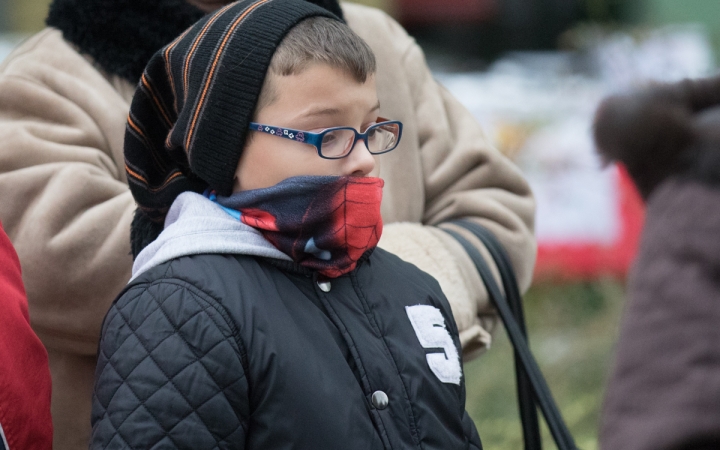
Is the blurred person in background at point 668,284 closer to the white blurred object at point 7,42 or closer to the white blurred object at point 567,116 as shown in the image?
the white blurred object at point 567,116

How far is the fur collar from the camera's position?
190 centimetres

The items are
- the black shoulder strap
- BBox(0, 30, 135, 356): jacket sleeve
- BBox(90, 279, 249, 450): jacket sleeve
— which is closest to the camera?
BBox(90, 279, 249, 450): jacket sleeve

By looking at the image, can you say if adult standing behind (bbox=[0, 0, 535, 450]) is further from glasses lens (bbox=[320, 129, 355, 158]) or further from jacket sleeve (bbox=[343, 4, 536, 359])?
glasses lens (bbox=[320, 129, 355, 158])

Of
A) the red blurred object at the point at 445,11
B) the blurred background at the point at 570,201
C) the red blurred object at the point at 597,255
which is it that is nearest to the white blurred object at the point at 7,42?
the blurred background at the point at 570,201

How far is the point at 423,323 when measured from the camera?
5.26ft

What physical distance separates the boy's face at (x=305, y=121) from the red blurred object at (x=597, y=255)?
3370 millimetres

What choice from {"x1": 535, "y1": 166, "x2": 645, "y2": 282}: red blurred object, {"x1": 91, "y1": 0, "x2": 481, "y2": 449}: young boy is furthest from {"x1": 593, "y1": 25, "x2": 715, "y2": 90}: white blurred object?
{"x1": 91, "y1": 0, "x2": 481, "y2": 449}: young boy

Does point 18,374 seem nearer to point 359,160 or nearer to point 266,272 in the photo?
point 266,272

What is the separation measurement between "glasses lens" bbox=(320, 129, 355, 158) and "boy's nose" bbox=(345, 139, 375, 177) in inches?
0.5

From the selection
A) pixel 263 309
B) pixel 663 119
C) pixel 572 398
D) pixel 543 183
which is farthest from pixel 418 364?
pixel 543 183

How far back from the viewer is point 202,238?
1.46m

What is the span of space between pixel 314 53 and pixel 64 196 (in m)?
0.63

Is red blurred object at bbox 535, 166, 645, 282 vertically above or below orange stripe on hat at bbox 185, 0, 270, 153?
below

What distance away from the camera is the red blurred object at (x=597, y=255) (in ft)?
15.2
